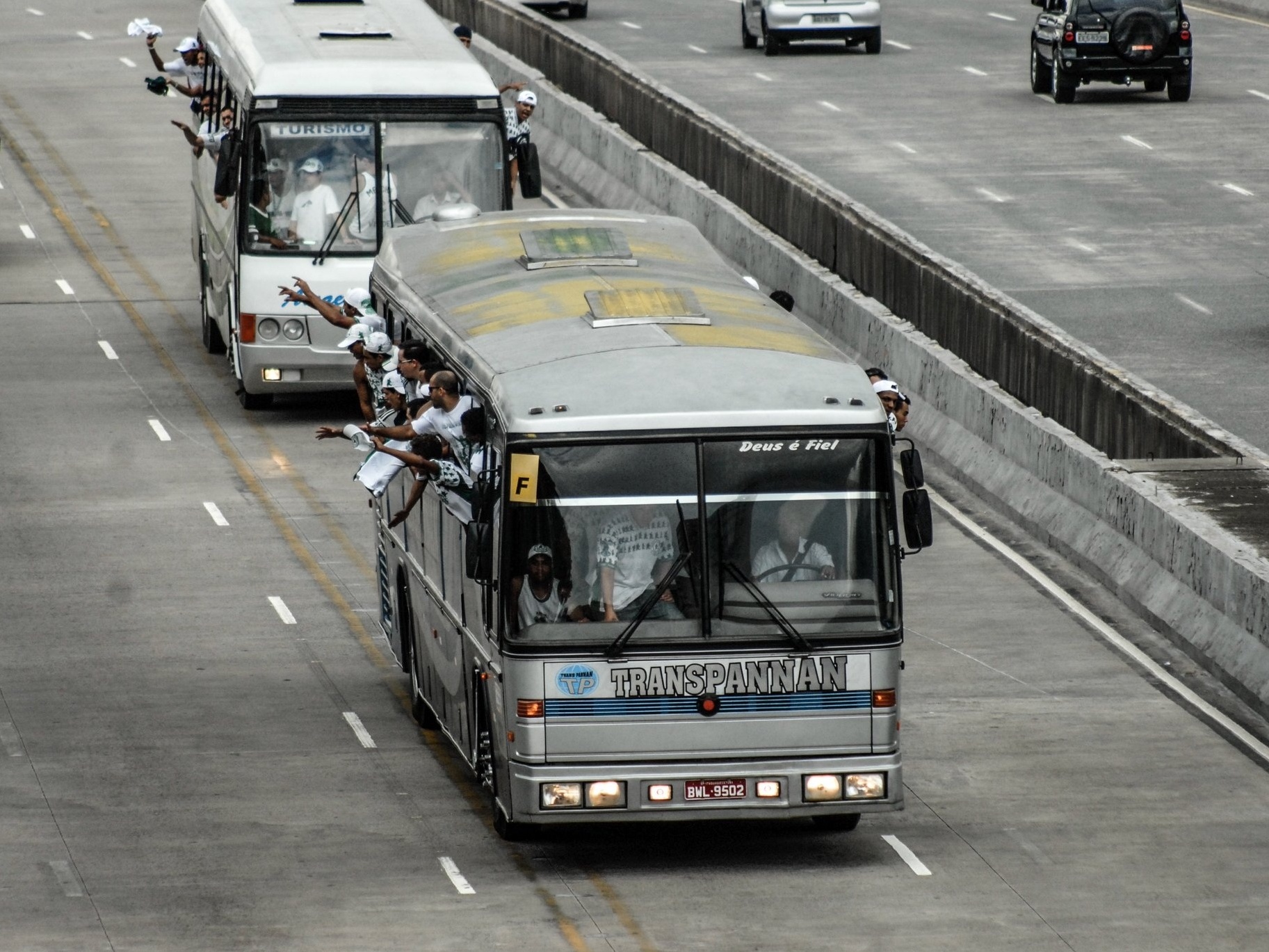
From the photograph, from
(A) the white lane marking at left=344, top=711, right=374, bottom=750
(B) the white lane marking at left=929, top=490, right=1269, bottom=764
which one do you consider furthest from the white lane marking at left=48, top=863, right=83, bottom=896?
(B) the white lane marking at left=929, top=490, right=1269, bottom=764

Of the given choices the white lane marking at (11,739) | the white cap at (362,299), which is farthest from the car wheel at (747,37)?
the white lane marking at (11,739)

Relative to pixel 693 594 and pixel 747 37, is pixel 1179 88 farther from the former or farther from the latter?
pixel 693 594

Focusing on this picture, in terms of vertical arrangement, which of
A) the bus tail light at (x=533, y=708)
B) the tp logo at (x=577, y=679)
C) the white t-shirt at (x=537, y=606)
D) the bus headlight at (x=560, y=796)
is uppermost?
the white t-shirt at (x=537, y=606)

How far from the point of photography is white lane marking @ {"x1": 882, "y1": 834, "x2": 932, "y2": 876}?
14.3 metres

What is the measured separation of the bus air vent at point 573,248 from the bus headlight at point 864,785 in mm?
4319

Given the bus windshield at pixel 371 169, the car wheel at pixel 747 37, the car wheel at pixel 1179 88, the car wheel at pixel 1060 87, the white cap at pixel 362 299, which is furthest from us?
the car wheel at pixel 747 37

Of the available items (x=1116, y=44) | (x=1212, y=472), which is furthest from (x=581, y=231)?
(x=1116, y=44)

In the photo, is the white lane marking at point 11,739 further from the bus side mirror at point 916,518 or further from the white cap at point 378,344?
the bus side mirror at point 916,518

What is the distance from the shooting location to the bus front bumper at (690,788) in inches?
541

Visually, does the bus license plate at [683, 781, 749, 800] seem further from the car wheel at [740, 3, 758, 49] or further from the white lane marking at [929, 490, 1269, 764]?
the car wheel at [740, 3, 758, 49]

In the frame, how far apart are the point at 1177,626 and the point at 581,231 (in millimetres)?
5133

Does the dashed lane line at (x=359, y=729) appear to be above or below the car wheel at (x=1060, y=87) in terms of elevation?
below

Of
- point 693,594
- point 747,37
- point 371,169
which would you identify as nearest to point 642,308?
point 693,594

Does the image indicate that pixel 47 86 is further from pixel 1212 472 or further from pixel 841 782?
pixel 841 782
